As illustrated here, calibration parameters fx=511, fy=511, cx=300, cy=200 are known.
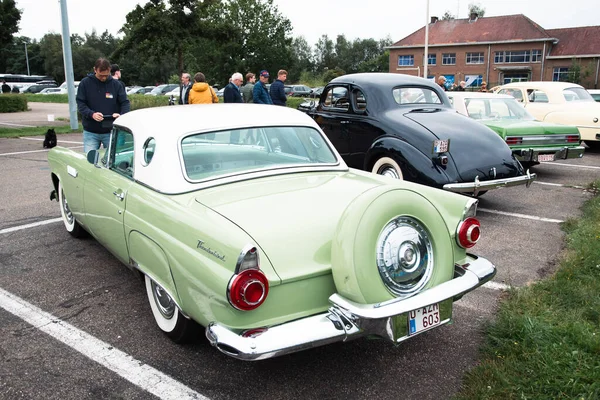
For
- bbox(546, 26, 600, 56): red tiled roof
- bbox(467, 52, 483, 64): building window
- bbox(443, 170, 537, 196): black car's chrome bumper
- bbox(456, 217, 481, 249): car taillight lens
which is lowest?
bbox(443, 170, 537, 196): black car's chrome bumper

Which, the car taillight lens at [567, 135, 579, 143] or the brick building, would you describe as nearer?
the car taillight lens at [567, 135, 579, 143]

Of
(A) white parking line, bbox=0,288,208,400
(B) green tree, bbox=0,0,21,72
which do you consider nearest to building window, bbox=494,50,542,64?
(B) green tree, bbox=0,0,21,72

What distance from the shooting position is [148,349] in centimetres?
326

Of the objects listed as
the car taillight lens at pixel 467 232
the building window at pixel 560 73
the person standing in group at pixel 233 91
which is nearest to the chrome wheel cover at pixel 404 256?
the car taillight lens at pixel 467 232

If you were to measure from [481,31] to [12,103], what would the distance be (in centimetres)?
5326

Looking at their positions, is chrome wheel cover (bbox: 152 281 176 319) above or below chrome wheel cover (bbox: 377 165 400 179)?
below

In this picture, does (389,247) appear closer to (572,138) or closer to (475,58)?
(572,138)

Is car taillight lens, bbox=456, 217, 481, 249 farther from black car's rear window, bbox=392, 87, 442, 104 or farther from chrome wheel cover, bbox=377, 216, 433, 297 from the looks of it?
black car's rear window, bbox=392, 87, 442, 104

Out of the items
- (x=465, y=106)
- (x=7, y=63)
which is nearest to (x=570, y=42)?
(x=465, y=106)

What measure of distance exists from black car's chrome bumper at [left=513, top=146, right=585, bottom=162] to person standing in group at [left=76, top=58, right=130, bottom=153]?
6.05 meters

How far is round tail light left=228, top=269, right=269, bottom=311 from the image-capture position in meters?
2.42

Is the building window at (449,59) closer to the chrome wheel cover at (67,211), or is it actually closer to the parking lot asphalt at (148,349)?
the parking lot asphalt at (148,349)

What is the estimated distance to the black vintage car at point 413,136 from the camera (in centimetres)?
616

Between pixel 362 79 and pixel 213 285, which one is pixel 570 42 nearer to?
pixel 362 79
